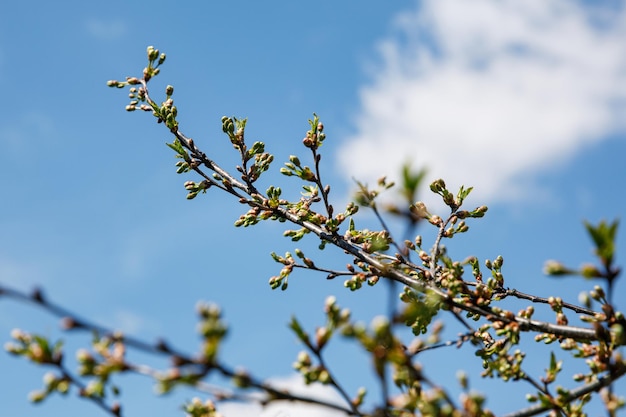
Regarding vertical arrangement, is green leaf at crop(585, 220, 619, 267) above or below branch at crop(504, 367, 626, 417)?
above

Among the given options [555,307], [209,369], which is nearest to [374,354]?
[209,369]

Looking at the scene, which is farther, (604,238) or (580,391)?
(580,391)

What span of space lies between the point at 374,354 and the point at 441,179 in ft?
12.1

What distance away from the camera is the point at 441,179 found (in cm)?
629

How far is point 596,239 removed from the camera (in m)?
3.18

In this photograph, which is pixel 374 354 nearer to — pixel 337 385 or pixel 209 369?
pixel 337 385

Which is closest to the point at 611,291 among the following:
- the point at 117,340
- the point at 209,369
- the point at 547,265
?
the point at 547,265

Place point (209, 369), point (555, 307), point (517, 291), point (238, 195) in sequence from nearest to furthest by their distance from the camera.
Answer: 1. point (209, 369)
2. point (555, 307)
3. point (517, 291)
4. point (238, 195)

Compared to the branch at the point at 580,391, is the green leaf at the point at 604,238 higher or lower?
higher

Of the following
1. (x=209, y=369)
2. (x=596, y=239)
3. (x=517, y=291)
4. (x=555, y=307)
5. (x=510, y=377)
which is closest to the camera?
(x=209, y=369)

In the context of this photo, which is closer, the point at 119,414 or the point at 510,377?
the point at 119,414

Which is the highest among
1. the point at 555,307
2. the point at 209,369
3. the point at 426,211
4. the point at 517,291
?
the point at 426,211

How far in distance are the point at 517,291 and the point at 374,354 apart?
11.9 ft

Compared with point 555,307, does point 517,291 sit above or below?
above
